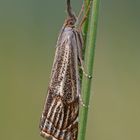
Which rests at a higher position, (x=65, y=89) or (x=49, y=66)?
(x=49, y=66)

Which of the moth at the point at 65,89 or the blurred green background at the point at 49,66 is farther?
the blurred green background at the point at 49,66

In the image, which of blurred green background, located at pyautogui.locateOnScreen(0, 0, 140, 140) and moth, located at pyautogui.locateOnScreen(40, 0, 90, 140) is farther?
blurred green background, located at pyautogui.locateOnScreen(0, 0, 140, 140)

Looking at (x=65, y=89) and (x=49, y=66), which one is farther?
(x=49, y=66)
